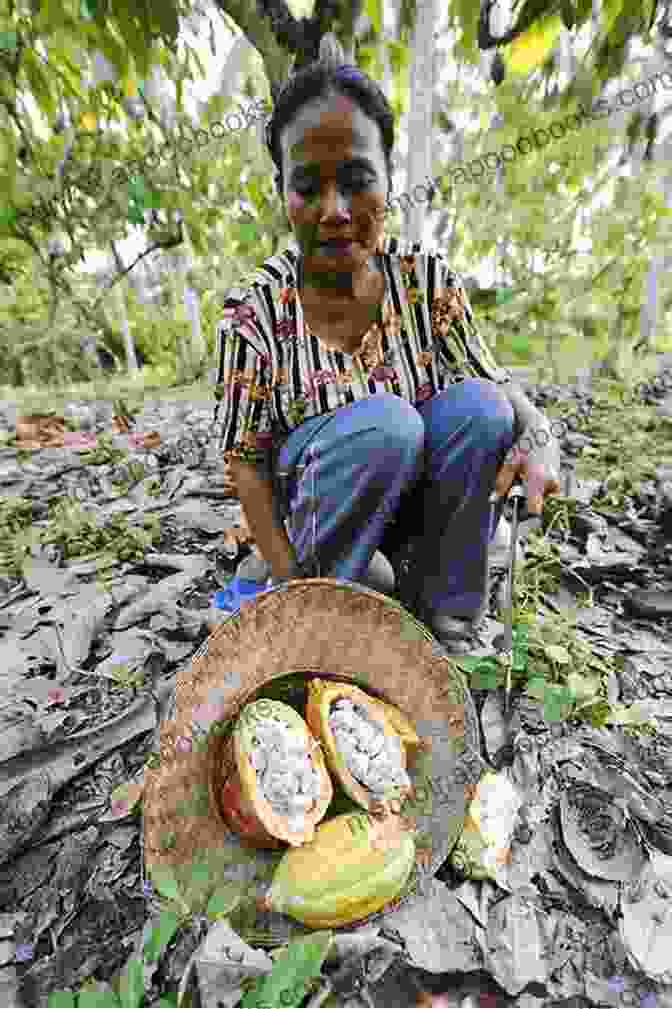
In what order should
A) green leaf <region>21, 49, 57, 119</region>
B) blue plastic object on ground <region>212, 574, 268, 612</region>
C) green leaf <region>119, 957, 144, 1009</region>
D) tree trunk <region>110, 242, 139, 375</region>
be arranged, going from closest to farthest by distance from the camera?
green leaf <region>119, 957, 144, 1009</region>
blue plastic object on ground <region>212, 574, 268, 612</region>
green leaf <region>21, 49, 57, 119</region>
tree trunk <region>110, 242, 139, 375</region>

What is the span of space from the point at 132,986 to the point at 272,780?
0.87 ft

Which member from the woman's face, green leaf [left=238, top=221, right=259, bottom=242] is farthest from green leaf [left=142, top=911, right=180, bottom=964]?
green leaf [left=238, top=221, right=259, bottom=242]

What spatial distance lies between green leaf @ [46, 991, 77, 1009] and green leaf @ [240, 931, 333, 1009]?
0.65 ft

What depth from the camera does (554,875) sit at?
3.04ft

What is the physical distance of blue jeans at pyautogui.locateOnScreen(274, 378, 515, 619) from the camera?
1049 millimetres

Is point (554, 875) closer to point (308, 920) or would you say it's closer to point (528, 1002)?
point (528, 1002)

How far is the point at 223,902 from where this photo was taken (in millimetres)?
786

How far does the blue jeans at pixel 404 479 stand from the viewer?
3.44 feet

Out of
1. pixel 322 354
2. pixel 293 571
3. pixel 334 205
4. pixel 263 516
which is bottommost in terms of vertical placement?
pixel 293 571

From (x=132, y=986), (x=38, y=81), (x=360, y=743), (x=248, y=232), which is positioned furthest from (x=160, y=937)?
(x=248, y=232)

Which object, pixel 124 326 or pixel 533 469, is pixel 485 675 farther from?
pixel 124 326

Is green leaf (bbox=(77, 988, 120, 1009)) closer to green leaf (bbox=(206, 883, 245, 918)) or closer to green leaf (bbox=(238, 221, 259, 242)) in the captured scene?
green leaf (bbox=(206, 883, 245, 918))

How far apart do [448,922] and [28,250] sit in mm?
3195

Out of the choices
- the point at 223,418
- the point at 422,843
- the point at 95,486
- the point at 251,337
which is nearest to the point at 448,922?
the point at 422,843
